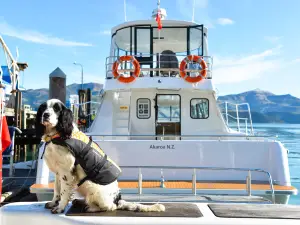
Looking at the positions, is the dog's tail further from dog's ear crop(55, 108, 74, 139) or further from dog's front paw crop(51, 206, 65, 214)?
dog's ear crop(55, 108, 74, 139)

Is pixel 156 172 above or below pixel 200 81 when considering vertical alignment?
below

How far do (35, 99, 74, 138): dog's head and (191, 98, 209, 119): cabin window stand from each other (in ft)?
21.2

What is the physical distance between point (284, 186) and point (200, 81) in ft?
12.4

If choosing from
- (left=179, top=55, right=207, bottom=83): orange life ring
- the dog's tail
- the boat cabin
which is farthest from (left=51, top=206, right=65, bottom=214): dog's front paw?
(left=179, top=55, right=207, bottom=83): orange life ring

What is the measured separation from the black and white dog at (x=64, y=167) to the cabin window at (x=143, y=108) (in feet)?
19.9

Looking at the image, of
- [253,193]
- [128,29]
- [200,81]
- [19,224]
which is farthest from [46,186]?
[128,29]

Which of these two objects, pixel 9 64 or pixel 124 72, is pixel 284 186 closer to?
pixel 124 72

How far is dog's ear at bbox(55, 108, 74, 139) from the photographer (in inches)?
129

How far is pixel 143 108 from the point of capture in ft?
31.7

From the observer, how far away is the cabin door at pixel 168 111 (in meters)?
9.63

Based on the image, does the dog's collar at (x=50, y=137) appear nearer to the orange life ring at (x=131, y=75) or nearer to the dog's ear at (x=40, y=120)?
the dog's ear at (x=40, y=120)

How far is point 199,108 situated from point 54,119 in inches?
263

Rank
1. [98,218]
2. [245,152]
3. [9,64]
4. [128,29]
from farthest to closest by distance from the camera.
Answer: [128,29]
[9,64]
[245,152]
[98,218]

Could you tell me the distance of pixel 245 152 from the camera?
21.9ft
